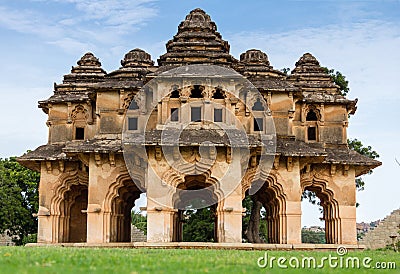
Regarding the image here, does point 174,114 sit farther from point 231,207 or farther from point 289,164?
A: point 289,164

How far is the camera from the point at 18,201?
130 feet

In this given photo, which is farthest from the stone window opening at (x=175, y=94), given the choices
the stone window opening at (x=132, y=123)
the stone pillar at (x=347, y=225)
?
the stone pillar at (x=347, y=225)

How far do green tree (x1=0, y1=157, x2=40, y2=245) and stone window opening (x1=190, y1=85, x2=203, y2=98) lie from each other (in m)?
17.1

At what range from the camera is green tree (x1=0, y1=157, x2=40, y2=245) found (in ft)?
128

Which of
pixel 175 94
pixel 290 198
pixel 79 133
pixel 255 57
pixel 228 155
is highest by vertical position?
pixel 255 57

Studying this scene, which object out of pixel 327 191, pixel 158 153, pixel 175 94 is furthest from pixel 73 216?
pixel 327 191

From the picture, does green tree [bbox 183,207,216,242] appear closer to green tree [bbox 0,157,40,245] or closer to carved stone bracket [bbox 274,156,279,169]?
green tree [bbox 0,157,40,245]

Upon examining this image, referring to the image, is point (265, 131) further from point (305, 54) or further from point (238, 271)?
point (238, 271)

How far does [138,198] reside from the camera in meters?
31.9

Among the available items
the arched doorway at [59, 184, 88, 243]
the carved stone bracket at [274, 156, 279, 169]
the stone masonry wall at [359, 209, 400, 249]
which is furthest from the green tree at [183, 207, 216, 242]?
the carved stone bracket at [274, 156, 279, 169]

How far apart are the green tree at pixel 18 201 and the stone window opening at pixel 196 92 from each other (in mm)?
17102

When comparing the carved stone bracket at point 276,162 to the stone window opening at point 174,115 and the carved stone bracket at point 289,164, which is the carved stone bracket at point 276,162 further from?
the stone window opening at point 174,115

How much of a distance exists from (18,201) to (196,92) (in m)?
17.6

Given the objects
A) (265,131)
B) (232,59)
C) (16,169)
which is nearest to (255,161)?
(265,131)
